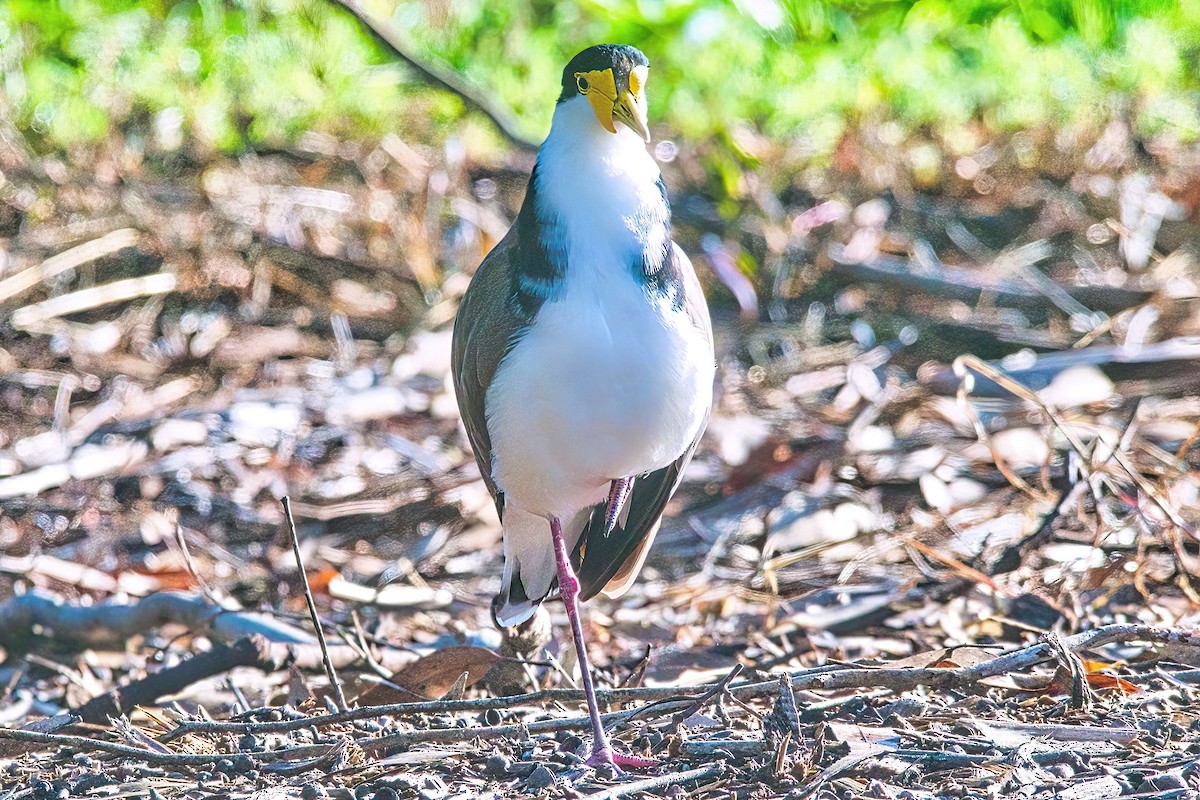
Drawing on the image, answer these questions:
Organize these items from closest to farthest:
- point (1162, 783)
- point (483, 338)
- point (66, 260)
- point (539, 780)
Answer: point (1162, 783)
point (539, 780)
point (483, 338)
point (66, 260)

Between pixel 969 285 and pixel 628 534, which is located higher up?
pixel 628 534

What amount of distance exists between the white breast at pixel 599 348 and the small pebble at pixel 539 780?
734 mm

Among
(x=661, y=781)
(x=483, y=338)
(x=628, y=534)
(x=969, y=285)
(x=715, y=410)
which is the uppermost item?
(x=483, y=338)

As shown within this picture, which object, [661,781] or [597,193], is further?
[597,193]

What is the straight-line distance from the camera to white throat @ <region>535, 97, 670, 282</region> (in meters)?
3.07

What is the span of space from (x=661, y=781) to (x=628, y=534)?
1.16 metres

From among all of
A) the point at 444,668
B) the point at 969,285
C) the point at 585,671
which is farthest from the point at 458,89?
the point at 585,671

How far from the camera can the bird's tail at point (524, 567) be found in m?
3.77

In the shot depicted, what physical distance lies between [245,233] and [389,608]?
2667mm

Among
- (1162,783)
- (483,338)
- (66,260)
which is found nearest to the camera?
(1162,783)

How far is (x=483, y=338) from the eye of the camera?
3.28m

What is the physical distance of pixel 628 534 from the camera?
12.6 feet

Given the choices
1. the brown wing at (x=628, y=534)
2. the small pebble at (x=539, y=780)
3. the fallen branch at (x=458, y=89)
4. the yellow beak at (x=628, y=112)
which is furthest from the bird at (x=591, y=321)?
the fallen branch at (x=458, y=89)

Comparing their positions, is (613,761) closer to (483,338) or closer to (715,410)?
(483,338)
